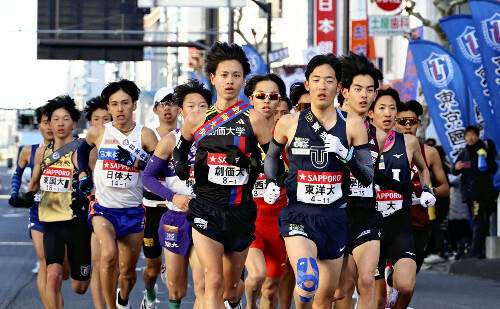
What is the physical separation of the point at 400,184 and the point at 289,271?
1695 mm

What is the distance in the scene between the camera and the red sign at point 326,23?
3259cm

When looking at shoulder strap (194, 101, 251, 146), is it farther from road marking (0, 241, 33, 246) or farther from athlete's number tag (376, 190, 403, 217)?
road marking (0, 241, 33, 246)

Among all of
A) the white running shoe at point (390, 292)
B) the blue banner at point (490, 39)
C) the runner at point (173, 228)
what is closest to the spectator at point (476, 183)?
the blue banner at point (490, 39)

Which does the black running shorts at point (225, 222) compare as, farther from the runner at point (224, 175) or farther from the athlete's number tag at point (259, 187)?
the athlete's number tag at point (259, 187)

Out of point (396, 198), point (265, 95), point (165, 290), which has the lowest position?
point (165, 290)

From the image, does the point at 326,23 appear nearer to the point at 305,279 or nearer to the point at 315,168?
the point at 315,168

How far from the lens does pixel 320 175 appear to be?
7.93 m

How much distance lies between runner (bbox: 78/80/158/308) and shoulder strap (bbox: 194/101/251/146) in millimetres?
2111

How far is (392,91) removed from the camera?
33.7ft

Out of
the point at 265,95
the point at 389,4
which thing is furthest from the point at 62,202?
the point at 389,4

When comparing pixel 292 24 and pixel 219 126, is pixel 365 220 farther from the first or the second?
pixel 292 24

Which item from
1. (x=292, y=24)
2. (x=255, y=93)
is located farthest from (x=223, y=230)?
(x=292, y=24)

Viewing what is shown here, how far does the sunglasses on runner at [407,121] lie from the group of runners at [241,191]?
0.01 meters

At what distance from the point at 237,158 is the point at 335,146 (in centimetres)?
74
